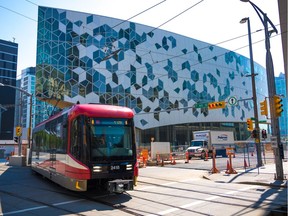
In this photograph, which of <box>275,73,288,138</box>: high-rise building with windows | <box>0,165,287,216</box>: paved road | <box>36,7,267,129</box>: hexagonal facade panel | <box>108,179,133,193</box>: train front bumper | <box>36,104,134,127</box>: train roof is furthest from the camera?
<box>275,73,288,138</box>: high-rise building with windows

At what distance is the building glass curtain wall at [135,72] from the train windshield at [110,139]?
28.3 meters

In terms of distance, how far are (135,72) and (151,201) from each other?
45975mm

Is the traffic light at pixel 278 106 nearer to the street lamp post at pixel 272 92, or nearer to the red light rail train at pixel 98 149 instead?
the street lamp post at pixel 272 92

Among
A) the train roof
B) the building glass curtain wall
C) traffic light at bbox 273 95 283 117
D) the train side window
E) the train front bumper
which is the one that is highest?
the building glass curtain wall

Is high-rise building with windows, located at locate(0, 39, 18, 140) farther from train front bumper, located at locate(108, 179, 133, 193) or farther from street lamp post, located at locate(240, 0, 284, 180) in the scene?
train front bumper, located at locate(108, 179, 133, 193)

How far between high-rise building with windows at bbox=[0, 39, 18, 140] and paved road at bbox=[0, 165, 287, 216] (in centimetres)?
8748

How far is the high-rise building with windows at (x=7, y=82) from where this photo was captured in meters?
93.2

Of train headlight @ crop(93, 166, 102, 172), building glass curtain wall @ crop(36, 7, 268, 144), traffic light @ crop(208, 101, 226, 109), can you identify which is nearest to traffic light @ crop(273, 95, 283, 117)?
train headlight @ crop(93, 166, 102, 172)

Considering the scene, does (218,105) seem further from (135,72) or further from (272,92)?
(135,72)

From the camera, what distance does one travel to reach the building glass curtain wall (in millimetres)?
48219

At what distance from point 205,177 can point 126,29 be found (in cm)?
4229

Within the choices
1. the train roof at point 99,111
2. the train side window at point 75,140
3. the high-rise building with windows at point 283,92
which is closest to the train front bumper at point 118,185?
A: the train side window at point 75,140

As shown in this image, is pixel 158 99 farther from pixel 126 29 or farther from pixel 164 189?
pixel 164 189

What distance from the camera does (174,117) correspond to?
200 ft
